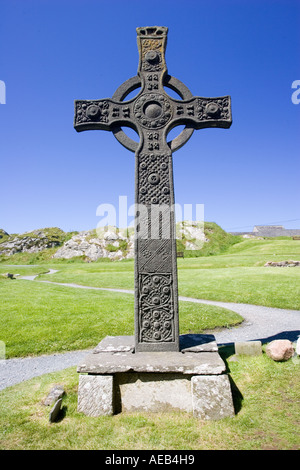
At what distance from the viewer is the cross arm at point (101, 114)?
5000mm

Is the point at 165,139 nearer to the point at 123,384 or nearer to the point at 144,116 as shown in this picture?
the point at 144,116

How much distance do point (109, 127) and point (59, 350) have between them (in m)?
6.24

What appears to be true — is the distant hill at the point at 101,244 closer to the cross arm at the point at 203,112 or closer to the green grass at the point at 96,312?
the green grass at the point at 96,312

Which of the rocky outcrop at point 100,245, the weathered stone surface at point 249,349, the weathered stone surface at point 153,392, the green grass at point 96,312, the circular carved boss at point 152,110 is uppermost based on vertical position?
the circular carved boss at point 152,110

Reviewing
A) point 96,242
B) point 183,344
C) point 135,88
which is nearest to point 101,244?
point 96,242

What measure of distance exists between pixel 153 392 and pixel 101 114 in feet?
15.5

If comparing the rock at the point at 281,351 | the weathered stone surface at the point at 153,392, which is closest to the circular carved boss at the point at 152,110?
the weathered stone surface at the point at 153,392

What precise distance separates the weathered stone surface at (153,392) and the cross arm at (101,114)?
13.8 feet

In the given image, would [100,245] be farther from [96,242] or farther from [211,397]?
[211,397]

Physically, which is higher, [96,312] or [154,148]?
[154,148]

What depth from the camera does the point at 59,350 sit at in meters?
7.82

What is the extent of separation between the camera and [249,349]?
15.8 ft

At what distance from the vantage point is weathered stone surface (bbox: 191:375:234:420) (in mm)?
3490
